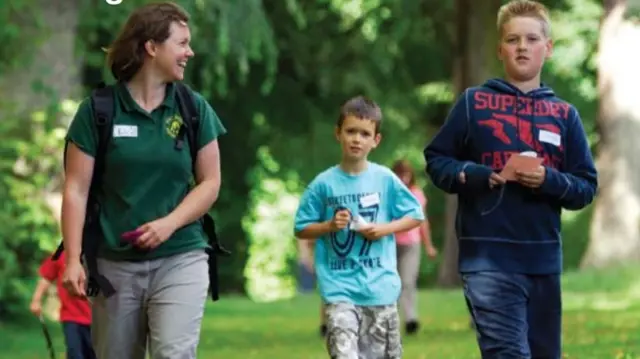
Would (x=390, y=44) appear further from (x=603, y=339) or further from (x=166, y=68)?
(x=166, y=68)

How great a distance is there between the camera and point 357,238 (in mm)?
9555

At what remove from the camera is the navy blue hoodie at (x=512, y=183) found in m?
7.76

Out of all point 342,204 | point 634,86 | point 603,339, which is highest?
point 634,86

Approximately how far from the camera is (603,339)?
1612 centimetres

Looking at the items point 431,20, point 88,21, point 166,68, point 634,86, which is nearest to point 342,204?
point 166,68

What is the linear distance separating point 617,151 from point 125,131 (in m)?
24.4

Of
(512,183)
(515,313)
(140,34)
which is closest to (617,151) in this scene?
(512,183)

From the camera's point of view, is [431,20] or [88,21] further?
[431,20]

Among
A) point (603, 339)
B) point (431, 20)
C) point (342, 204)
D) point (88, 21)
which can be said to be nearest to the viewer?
point (342, 204)

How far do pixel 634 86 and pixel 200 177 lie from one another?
943 inches

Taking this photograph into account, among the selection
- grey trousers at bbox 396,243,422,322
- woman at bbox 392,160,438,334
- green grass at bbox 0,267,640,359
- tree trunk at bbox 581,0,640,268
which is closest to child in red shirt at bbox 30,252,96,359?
green grass at bbox 0,267,640,359

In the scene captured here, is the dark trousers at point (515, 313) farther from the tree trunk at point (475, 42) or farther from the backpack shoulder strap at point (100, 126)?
the tree trunk at point (475, 42)

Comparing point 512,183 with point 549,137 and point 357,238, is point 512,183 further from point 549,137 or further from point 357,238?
point 357,238

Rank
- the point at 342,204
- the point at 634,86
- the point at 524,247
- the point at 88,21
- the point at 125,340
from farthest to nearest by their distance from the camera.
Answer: the point at 634,86
the point at 88,21
the point at 342,204
the point at 524,247
the point at 125,340
